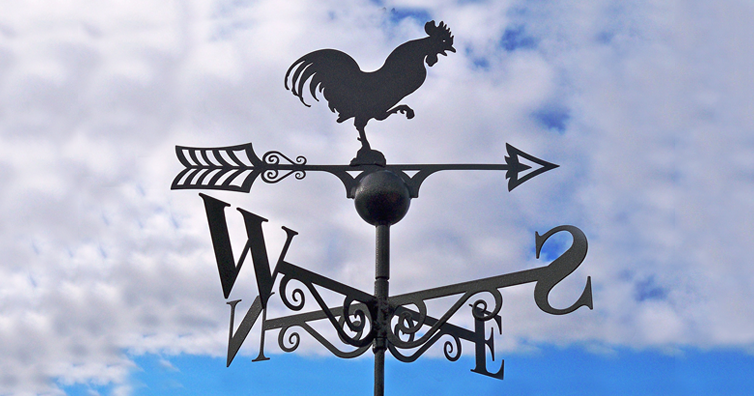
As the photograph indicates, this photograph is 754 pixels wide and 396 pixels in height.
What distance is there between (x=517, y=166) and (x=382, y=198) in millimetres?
556

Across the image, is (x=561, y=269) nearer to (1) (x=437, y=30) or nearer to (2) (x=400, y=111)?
(2) (x=400, y=111)

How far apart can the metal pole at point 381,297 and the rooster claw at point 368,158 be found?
241 millimetres

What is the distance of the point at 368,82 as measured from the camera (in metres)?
2.45

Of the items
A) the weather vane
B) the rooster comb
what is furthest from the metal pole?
the rooster comb

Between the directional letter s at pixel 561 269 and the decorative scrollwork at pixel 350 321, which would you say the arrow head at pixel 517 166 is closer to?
the directional letter s at pixel 561 269

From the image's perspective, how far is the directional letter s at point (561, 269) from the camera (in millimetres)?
2025

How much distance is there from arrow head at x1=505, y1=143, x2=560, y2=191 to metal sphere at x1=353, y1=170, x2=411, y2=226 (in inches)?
16.3

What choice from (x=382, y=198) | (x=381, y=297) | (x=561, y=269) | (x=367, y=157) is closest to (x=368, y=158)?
(x=367, y=157)

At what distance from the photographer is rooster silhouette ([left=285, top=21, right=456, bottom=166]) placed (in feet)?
7.84

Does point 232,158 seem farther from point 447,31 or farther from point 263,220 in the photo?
point 447,31

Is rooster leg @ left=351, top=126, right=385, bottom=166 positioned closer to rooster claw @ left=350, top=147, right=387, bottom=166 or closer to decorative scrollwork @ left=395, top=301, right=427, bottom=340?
rooster claw @ left=350, top=147, right=387, bottom=166

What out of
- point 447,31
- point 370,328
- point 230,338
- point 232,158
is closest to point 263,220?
point 370,328

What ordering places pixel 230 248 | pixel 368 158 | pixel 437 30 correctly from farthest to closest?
pixel 437 30
pixel 368 158
pixel 230 248

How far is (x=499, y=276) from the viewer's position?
2.04 meters
